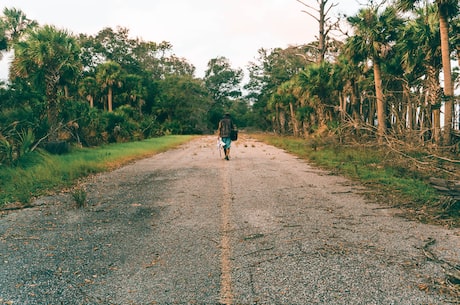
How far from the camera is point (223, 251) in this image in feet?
16.6

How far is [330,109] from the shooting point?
105 ft

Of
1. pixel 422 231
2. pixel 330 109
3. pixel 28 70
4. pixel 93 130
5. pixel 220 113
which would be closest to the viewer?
pixel 422 231

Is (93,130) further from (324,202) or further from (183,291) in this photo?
(183,291)

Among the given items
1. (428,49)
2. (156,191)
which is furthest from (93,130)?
(428,49)

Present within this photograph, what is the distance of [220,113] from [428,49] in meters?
60.1

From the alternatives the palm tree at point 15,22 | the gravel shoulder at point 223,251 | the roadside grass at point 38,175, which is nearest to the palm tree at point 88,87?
the palm tree at point 15,22

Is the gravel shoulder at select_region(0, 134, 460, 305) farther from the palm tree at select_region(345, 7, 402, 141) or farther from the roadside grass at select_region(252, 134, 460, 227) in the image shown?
the palm tree at select_region(345, 7, 402, 141)

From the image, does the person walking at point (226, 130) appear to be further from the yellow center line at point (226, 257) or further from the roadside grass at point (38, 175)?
the yellow center line at point (226, 257)

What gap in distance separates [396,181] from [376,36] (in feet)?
50.1

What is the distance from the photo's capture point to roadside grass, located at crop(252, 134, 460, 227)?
275 inches

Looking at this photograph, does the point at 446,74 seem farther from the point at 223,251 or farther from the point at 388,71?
the point at 223,251

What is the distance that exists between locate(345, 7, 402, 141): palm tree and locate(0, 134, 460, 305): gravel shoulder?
→ 1690 cm

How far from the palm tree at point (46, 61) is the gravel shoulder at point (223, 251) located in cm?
1399

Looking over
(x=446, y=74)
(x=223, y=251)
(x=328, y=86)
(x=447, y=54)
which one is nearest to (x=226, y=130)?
(x=446, y=74)
